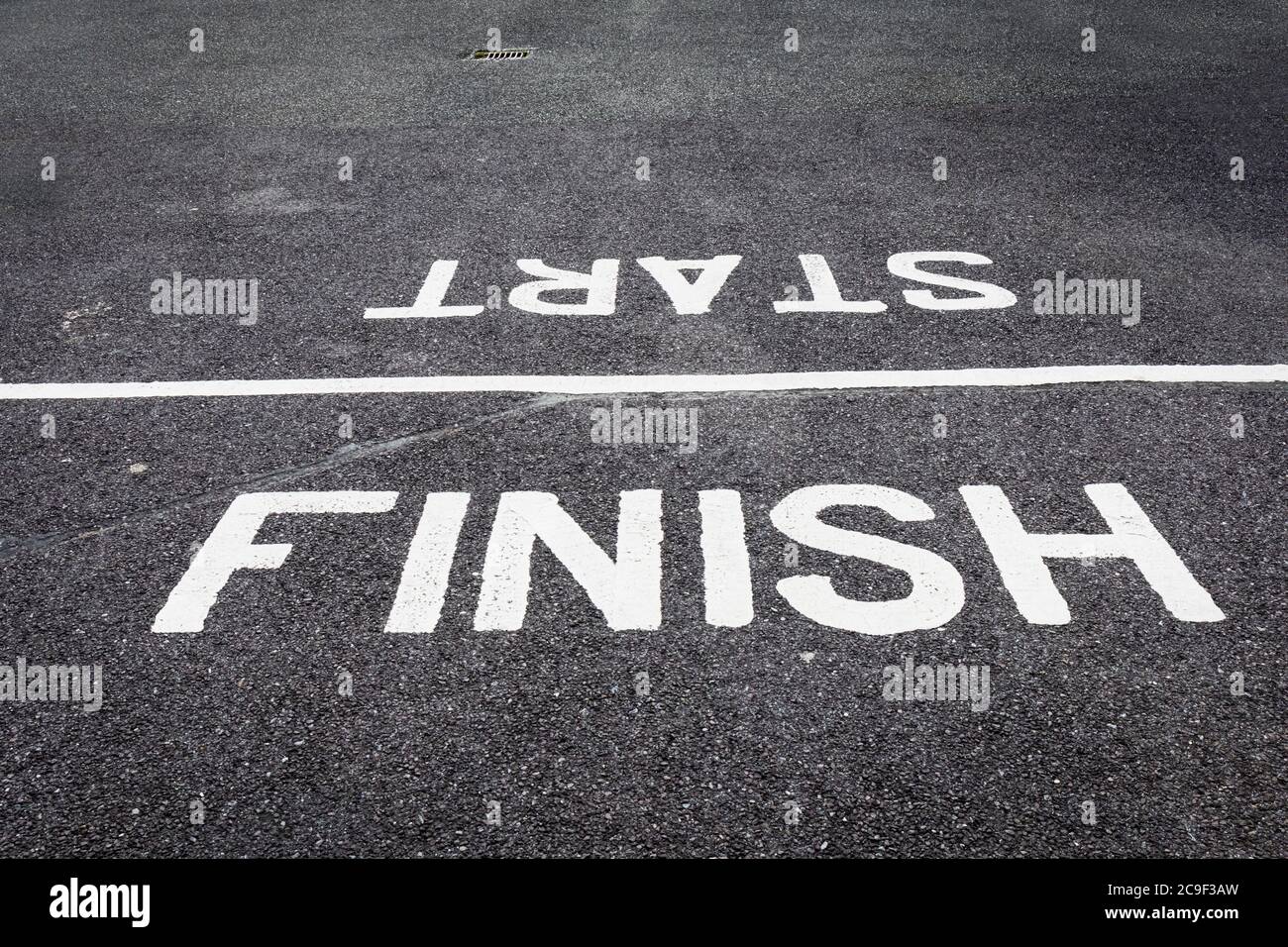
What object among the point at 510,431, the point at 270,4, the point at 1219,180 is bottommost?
the point at 510,431

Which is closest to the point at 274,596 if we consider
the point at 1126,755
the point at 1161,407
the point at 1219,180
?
the point at 1126,755

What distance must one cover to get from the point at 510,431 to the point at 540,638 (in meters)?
1.75

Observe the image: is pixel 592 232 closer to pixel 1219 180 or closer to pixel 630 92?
pixel 630 92

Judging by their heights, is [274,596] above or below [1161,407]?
below

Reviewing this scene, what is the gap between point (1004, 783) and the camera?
162 inches

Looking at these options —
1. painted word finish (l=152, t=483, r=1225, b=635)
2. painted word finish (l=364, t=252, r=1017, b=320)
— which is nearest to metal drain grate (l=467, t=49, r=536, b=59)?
painted word finish (l=364, t=252, r=1017, b=320)

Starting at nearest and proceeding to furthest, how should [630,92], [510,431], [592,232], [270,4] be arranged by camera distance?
[510,431] → [592,232] → [630,92] → [270,4]

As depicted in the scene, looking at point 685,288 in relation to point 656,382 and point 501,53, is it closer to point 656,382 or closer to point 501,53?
point 656,382

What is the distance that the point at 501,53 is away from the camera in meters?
13.8

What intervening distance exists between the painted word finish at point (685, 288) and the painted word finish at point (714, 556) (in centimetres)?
221

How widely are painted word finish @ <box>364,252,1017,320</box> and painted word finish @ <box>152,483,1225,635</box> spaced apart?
2.21 metres

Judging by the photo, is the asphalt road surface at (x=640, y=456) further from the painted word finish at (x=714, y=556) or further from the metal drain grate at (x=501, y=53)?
the metal drain grate at (x=501, y=53)

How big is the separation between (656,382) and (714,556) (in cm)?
175
